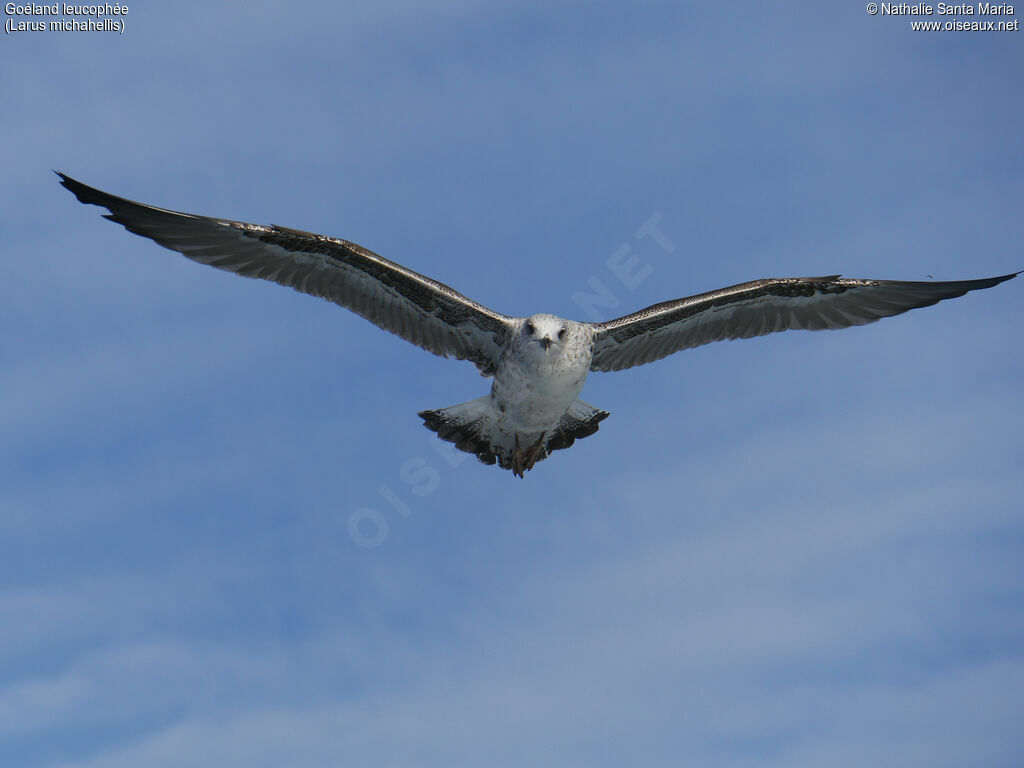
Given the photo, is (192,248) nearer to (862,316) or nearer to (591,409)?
(591,409)

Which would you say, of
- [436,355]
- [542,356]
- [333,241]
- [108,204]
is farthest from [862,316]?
[108,204]

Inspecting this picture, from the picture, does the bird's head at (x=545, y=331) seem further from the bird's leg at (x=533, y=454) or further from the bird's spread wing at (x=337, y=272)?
the bird's leg at (x=533, y=454)

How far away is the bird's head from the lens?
13.3 meters

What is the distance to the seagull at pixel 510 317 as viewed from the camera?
13477 mm

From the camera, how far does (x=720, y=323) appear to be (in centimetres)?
1570

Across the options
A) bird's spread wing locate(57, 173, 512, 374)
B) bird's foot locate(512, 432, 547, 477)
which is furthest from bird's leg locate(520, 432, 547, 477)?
bird's spread wing locate(57, 173, 512, 374)

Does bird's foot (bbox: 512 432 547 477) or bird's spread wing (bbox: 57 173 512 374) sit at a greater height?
bird's spread wing (bbox: 57 173 512 374)

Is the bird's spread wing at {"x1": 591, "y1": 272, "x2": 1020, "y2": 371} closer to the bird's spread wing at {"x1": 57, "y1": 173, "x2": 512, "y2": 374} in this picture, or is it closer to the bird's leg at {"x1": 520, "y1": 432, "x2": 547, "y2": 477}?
the bird's leg at {"x1": 520, "y1": 432, "x2": 547, "y2": 477}

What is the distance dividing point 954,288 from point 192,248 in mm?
11409

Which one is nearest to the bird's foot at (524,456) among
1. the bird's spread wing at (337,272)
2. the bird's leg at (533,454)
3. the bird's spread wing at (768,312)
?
the bird's leg at (533,454)

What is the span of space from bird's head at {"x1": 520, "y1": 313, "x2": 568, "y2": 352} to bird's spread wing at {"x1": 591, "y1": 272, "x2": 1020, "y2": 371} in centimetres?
143

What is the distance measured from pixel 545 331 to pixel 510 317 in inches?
40.5

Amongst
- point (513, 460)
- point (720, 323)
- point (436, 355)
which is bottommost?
point (513, 460)

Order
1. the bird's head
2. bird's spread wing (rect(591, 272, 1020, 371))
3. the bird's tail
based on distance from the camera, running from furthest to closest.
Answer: bird's spread wing (rect(591, 272, 1020, 371))
the bird's tail
the bird's head
